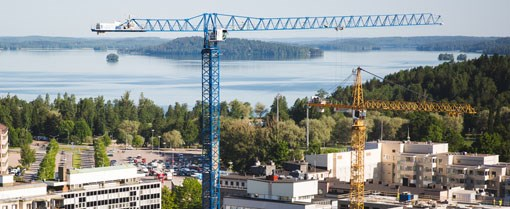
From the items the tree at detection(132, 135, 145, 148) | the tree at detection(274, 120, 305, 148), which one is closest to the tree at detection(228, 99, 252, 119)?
the tree at detection(132, 135, 145, 148)

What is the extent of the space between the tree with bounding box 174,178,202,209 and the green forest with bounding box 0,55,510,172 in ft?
30.2

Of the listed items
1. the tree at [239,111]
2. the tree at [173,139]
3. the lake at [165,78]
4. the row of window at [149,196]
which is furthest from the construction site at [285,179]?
the lake at [165,78]

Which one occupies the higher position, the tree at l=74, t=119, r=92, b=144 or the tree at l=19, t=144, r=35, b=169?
the tree at l=74, t=119, r=92, b=144

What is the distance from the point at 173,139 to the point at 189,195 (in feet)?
74.7

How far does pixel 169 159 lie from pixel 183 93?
50594 millimetres

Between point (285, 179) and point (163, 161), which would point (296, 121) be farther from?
point (285, 179)

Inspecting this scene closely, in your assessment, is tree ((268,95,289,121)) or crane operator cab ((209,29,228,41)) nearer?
crane operator cab ((209,29,228,41))

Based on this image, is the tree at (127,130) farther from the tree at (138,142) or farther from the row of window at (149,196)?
the row of window at (149,196)

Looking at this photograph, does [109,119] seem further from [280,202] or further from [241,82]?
[241,82]

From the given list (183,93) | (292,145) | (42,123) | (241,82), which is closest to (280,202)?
(292,145)

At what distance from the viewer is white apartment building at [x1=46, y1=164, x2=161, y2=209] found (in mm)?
31125

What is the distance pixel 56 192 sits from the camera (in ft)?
101

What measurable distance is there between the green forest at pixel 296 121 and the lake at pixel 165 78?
19359mm

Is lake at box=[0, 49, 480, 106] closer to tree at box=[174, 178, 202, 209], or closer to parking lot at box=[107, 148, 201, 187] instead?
parking lot at box=[107, 148, 201, 187]
